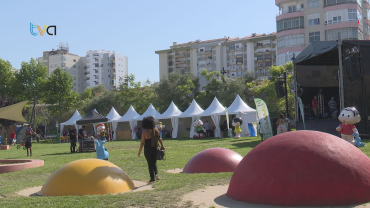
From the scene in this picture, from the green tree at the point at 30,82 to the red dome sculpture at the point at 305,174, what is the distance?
45385mm

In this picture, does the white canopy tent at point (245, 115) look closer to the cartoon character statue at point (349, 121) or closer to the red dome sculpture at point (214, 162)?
the cartoon character statue at point (349, 121)

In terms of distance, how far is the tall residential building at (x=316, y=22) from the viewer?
50688mm

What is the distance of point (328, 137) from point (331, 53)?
17.0 metres

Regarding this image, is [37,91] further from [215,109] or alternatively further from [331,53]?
[331,53]

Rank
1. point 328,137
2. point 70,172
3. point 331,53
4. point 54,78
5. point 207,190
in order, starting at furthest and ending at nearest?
1. point 54,78
2. point 331,53
3. point 70,172
4. point 207,190
5. point 328,137

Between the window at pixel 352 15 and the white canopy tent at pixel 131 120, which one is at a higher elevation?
→ the window at pixel 352 15

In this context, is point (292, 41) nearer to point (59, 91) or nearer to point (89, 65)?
point (59, 91)

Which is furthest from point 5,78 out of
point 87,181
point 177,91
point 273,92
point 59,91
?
point 87,181

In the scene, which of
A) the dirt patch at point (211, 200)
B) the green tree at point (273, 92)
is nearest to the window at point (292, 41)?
the green tree at point (273, 92)

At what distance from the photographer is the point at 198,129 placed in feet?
104

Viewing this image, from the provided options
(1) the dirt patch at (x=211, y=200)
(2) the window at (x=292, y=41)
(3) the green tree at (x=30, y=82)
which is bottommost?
(1) the dirt patch at (x=211, y=200)

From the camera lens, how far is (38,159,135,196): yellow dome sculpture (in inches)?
311

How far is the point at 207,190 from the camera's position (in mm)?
7562

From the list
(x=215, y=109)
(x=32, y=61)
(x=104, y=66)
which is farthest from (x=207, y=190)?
(x=104, y=66)
